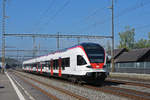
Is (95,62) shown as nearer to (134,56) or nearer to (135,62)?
(135,62)

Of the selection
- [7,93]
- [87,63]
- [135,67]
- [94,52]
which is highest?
[94,52]

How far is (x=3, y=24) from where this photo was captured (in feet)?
155

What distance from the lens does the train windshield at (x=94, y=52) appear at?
58.9 feet

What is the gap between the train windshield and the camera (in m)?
17.9

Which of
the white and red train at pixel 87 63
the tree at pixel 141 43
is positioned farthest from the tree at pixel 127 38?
the white and red train at pixel 87 63

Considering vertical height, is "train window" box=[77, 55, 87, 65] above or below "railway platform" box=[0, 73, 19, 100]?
above

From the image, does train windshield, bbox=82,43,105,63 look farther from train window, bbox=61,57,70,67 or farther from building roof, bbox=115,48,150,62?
building roof, bbox=115,48,150,62

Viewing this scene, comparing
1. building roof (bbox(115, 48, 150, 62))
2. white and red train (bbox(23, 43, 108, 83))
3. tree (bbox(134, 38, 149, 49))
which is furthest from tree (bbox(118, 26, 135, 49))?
white and red train (bbox(23, 43, 108, 83))

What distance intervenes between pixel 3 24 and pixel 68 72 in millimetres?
29892

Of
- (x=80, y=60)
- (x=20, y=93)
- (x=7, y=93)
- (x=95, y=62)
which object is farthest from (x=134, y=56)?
(x=7, y=93)

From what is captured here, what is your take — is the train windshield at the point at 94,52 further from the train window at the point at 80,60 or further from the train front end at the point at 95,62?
the train window at the point at 80,60

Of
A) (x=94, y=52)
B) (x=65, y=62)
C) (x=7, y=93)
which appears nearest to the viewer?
(x=7, y=93)

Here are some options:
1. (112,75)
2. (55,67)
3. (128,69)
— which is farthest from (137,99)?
(128,69)

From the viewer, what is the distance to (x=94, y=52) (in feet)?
60.0
